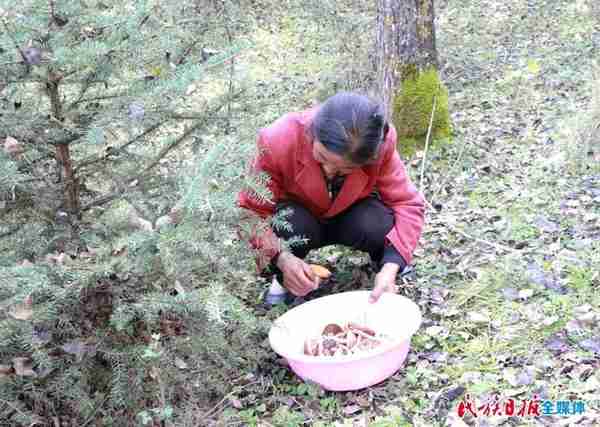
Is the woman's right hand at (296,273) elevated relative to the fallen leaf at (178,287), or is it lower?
lower

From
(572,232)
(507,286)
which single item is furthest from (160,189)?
(572,232)

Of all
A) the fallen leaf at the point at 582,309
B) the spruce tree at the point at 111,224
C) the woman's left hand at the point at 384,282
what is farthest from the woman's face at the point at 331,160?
the fallen leaf at the point at 582,309

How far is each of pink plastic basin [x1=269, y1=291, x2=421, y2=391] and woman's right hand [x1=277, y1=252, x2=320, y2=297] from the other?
5.0 inches

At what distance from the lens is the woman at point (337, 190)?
232cm

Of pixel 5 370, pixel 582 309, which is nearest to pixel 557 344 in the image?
pixel 582 309

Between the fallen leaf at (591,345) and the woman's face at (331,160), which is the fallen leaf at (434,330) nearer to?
the fallen leaf at (591,345)

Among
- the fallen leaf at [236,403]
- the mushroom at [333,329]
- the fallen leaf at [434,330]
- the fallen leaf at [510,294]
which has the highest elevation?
the fallen leaf at [510,294]

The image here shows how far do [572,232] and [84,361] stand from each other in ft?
8.03

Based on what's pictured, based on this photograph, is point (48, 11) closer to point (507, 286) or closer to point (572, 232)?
point (507, 286)

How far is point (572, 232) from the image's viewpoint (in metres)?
3.27

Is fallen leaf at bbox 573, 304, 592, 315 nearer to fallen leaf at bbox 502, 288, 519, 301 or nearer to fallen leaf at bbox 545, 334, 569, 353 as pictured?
fallen leaf at bbox 545, 334, 569, 353

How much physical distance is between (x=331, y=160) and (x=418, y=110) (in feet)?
7.16

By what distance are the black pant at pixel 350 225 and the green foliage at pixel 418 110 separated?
1.61m

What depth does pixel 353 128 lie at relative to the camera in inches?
89.4
